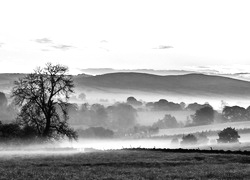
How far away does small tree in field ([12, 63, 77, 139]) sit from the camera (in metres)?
80.6

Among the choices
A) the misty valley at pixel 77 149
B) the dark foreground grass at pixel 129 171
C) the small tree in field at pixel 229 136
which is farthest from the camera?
the small tree in field at pixel 229 136

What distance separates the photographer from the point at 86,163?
4653 cm

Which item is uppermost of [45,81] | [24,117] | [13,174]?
[45,81]

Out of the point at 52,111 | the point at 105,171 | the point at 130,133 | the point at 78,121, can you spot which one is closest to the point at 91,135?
the point at 130,133

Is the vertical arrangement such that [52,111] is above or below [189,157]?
above

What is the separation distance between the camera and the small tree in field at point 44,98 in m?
80.6

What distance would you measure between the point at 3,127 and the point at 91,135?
253ft

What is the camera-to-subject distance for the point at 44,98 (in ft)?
272

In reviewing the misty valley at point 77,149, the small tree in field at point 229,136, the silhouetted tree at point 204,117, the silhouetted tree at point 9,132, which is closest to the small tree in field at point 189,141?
the misty valley at point 77,149

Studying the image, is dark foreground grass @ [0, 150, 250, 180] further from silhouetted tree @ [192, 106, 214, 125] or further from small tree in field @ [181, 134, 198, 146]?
silhouetted tree @ [192, 106, 214, 125]

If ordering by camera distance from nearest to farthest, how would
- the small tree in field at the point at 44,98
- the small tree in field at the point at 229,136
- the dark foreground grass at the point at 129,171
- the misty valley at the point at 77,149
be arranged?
the dark foreground grass at the point at 129,171
the misty valley at the point at 77,149
the small tree in field at the point at 44,98
the small tree in field at the point at 229,136

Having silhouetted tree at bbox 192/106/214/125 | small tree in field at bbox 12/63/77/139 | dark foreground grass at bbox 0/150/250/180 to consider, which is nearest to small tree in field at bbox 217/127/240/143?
small tree in field at bbox 12/63/77/139

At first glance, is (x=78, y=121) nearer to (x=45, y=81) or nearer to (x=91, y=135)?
(x=91, y=135)

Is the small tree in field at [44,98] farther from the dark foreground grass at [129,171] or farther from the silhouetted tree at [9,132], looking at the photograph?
the dark foreground grass at [129,171]
